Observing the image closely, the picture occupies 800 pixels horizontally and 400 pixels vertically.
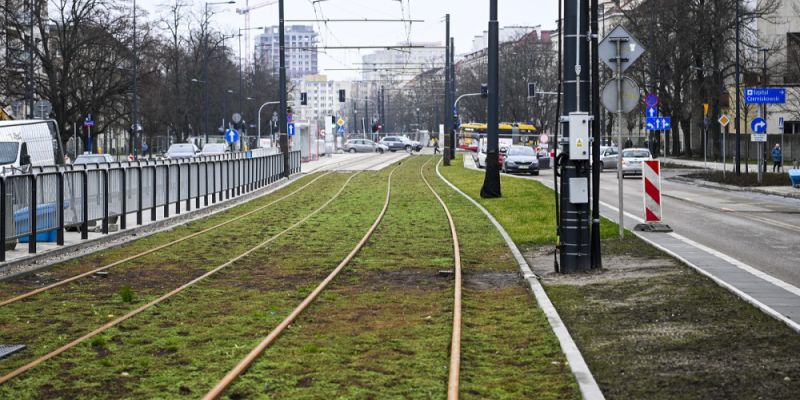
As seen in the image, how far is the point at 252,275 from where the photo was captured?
15.7 metres

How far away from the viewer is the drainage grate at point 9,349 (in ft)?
31.3

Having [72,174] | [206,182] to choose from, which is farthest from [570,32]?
[206,182]

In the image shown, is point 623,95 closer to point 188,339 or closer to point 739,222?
point 739,222

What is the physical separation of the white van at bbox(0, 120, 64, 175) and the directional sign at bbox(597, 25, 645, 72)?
1285 cm

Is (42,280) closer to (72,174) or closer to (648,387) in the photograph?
(72,174)

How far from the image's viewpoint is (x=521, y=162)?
6097 centimetres

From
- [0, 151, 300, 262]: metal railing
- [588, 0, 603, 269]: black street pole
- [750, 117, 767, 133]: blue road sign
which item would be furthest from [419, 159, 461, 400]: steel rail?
[750, 117, 767, 133]: blue road sign

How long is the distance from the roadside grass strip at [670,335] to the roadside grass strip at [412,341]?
395mm

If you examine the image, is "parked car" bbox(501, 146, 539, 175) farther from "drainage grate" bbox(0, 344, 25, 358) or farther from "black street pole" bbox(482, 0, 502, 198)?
"drainage grate" bbox(0, 344, 25, 358)

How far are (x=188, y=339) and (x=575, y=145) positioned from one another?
6852mm

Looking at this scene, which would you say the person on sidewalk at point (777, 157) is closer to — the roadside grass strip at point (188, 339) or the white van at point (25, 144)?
the white van at point (25, 144)

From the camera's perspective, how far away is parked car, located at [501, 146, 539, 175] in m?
61.0

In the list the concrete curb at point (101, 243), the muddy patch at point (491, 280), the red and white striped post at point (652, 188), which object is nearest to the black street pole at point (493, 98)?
the concrete curb at point (101, 243)

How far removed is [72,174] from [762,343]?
46.3 ft
